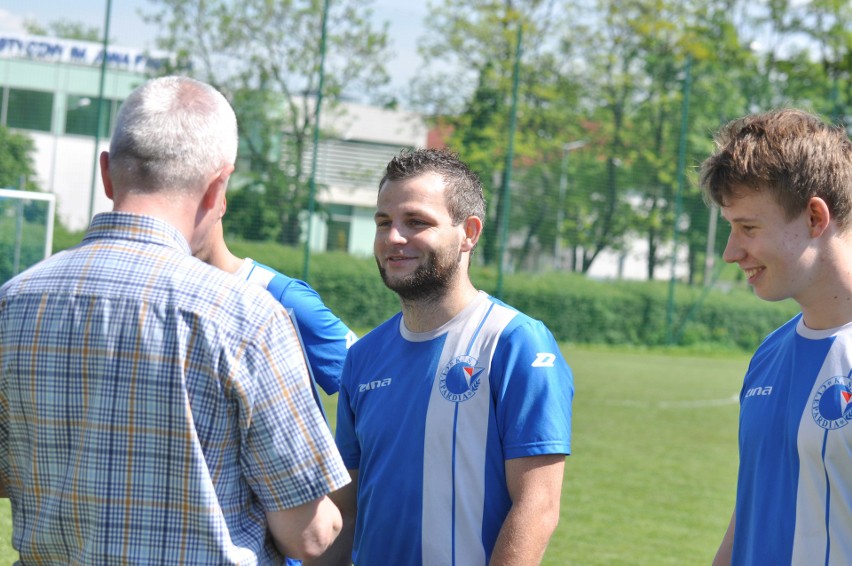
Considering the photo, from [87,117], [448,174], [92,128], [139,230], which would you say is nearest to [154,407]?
[139,230]

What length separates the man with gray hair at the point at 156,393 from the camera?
214 centimetres

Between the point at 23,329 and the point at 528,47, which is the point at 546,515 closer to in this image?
the point at 23,329

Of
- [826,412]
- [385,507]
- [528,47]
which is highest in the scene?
[528,47]

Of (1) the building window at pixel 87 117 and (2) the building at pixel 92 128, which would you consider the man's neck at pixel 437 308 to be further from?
(1) the building window at pixel 87 117

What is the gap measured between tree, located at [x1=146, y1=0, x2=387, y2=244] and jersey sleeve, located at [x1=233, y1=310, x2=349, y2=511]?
1814 cm

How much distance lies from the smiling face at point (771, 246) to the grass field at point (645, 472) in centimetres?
407

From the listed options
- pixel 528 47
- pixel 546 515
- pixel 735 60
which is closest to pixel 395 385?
pixel 546 515

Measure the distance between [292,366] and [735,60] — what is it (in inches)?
1163

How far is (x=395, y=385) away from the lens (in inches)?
125

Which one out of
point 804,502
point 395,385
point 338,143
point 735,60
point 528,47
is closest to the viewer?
point 804,502

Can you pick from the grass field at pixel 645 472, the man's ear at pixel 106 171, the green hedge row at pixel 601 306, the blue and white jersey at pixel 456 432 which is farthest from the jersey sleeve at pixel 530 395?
the green hedge row at pixel 601 306

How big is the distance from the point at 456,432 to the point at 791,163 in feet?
3.80

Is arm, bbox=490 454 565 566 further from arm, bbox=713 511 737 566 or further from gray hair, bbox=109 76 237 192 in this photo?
gray hair, bbox=109 76 237 192

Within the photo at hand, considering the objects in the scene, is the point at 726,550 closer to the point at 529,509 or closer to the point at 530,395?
the point at 529,509
